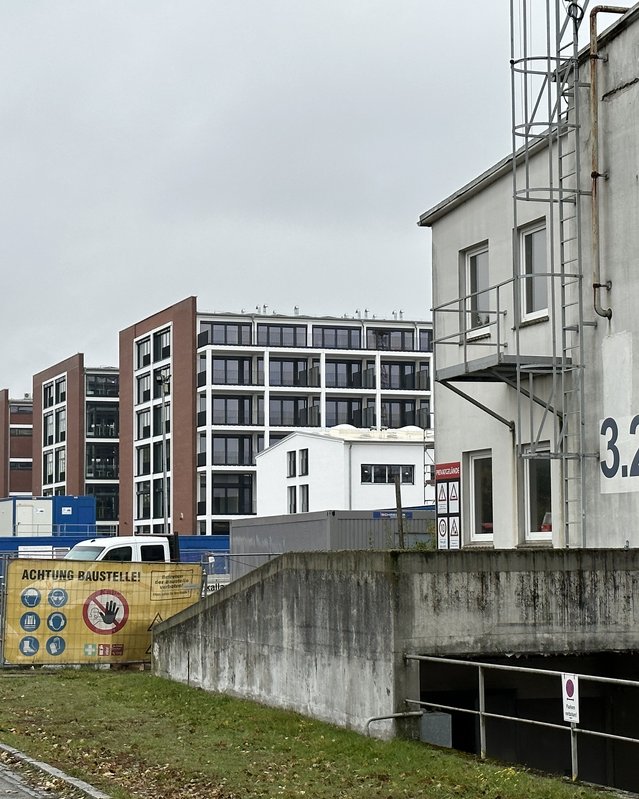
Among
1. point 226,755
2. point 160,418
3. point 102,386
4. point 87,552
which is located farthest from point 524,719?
point 102,386

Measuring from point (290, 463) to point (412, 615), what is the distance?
6581cm

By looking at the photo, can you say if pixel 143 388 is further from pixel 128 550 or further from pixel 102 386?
pixel 128 550

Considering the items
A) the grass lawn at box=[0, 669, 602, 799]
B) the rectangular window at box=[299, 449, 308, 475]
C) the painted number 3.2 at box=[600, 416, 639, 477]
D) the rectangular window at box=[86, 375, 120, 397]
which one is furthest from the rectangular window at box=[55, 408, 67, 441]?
the painted number 3.2 at box=[600, 416, 639, 477]

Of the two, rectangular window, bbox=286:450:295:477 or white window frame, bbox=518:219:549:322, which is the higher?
white window frame, bbox=518:219:549:322

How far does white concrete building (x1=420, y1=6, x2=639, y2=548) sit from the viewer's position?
673 inches

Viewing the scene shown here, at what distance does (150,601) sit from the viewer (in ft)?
77.2

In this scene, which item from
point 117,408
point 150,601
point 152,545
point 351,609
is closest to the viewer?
point 351,609

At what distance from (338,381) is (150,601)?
74.0m

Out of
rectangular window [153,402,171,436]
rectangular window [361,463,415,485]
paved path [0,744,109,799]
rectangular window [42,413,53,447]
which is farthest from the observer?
rectangular window [42,413,53,447]

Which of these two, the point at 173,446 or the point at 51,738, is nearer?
the point at 51,738

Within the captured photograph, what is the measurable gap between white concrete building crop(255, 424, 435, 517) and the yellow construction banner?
48.3 metres

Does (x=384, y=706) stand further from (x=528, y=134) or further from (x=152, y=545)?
(x=152, y=545)

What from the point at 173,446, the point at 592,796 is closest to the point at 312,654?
the point at 592,796

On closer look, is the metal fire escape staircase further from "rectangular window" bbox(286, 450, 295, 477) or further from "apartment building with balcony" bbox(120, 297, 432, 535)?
"apartment building with balcony" bbox(120, 297, 432, 535)
